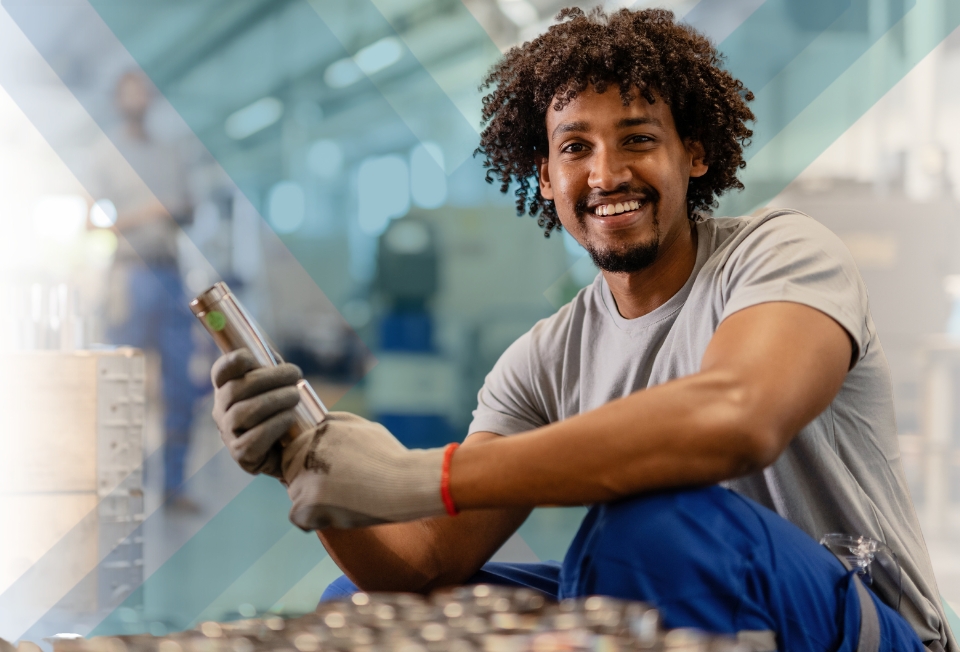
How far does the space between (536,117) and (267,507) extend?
1384 mm

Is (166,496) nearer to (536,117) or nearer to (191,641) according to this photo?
(536,117)

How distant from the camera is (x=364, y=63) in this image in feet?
7.87

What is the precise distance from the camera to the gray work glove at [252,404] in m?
0.92

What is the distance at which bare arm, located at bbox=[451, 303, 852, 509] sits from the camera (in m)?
0.81

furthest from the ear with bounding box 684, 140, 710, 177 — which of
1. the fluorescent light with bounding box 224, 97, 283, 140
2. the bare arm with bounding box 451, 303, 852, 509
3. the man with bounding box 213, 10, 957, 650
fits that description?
the fluorescent light with bounding box 224, 97, 283, 140

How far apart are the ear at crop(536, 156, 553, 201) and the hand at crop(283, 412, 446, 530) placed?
614mm

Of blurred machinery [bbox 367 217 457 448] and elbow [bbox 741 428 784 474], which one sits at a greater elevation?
blurred machinery [bbox 367 217 457 448]

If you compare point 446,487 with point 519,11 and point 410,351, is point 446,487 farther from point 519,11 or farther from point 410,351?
point 519,11

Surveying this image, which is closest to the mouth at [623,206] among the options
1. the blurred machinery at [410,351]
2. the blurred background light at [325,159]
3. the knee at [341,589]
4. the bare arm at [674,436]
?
the bare arm at [674,436]

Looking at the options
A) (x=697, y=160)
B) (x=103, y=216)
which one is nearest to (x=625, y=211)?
(x=697, y=160)

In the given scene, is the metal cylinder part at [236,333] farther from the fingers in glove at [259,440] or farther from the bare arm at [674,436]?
the bare arm at [674,436]

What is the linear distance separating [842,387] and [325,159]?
1.72 meters

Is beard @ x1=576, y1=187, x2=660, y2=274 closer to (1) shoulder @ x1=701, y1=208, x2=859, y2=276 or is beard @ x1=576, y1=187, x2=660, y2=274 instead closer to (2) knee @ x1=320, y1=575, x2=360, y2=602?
(1) shoulder @ x1=701, y1=208, x2=859, y2=276

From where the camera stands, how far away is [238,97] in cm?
243
